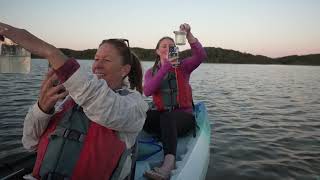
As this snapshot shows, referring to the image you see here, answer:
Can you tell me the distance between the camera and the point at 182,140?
16.1ft

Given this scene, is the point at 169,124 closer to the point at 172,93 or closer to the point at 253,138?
the point at 172,93

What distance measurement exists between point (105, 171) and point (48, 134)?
41 cm

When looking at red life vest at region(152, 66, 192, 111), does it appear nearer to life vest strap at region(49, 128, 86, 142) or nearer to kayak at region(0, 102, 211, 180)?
kayak at region(0, 102, 211, 180)

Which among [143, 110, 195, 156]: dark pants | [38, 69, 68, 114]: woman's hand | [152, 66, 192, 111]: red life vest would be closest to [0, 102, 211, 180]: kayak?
[143, 110, 195, 156]: dark pants

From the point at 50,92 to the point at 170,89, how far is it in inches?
134

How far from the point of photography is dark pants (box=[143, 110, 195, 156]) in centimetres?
414

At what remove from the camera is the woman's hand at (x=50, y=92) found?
6.18ft

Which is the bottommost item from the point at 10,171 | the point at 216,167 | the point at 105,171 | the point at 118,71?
the point at 216,167

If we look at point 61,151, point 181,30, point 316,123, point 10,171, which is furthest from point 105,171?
point 316,123

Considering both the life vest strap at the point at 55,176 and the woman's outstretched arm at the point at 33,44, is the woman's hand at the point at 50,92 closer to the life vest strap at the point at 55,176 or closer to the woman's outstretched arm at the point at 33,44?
the woman's outstretched arm at the point at 33,44

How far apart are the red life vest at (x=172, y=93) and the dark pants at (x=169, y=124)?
0.36 meters

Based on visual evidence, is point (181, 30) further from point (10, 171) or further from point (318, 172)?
point (318, 172)

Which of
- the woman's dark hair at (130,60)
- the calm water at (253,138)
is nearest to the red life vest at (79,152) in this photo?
the woman's dark hair at (130,60)

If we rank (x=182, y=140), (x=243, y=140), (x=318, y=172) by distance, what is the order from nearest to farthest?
1. (x=182, y=140)
2. (x=318, y=172)
3. (x=243, y=140)
